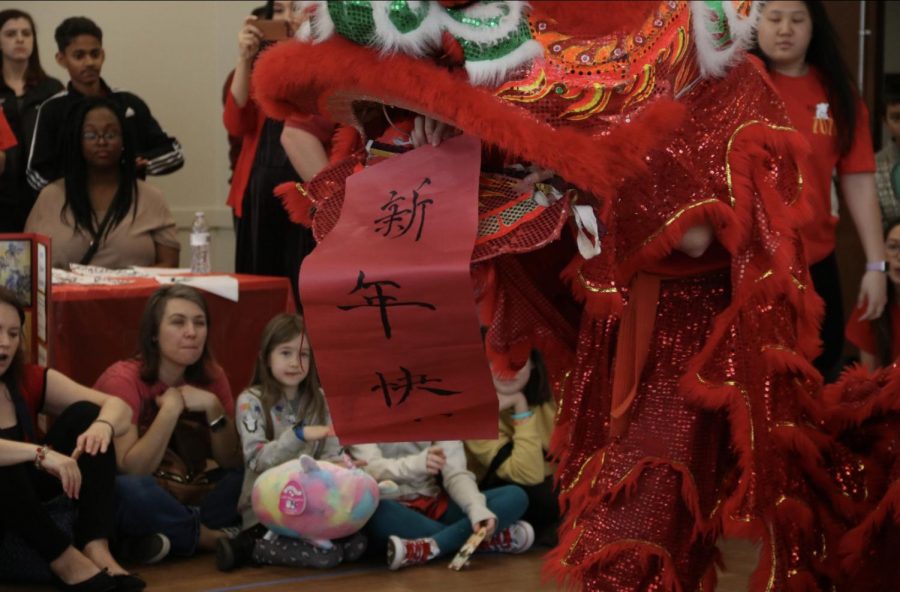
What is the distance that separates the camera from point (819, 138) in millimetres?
4230

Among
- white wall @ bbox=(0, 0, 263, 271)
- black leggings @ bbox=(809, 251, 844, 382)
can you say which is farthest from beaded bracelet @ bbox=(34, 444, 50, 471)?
white wall @ bbox=(0, 0, 263, 271)

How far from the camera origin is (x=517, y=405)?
4551mm

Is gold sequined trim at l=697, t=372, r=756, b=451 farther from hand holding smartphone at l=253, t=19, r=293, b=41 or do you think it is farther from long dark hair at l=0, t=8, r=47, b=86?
long dark hair at l=0, t=8, r=47, b=86

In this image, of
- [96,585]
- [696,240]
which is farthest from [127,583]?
[696,240]

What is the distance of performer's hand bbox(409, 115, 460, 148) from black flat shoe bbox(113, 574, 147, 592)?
1908 millimetres

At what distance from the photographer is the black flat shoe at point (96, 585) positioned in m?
3.60

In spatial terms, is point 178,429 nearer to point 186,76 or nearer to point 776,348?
point 776,348

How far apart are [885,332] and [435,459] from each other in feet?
4.86

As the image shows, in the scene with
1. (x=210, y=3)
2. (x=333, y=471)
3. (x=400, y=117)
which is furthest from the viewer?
(x=210, y=3)

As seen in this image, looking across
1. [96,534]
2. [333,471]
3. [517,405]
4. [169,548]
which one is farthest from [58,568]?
[517,405]

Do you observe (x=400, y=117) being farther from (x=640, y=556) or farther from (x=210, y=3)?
(x=210, y=3)

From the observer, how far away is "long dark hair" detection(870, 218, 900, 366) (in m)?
4.43

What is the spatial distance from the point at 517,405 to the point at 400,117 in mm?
2294

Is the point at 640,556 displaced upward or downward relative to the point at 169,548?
upward
